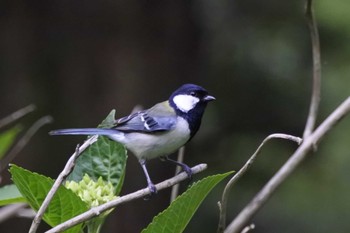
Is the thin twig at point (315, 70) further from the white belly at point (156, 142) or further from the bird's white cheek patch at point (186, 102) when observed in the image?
the bird's white cheek patch at point (186, 102)

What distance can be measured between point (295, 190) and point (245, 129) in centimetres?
56

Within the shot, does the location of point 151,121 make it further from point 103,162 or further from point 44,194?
point 44,194

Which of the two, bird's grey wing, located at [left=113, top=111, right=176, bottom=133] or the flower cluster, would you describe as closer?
the flower cluster

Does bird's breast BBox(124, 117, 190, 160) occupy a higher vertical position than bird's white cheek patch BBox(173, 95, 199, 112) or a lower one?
lower

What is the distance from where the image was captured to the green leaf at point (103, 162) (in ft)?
4.13

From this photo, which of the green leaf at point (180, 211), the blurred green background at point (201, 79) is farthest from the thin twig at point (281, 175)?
the blurred green background at point (201, 79)

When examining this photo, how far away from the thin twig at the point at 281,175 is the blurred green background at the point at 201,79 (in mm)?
1626

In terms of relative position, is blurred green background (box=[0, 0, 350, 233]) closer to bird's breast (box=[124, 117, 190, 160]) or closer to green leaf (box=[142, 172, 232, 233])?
bird's breast (box=[124, 117, 190, 160])

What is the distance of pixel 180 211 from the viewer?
42.8 inches

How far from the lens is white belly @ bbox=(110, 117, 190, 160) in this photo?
203 centimetres

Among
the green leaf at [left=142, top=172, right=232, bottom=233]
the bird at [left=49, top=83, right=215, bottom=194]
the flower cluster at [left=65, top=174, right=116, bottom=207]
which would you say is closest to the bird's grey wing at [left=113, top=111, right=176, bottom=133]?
the bird at [left=49, top=83, right=215, bottom=194]

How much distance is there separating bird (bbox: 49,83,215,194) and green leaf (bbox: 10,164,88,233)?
0.82 metres

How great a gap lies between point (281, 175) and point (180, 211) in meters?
0.16

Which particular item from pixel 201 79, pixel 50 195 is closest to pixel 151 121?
pixel 50 195
